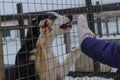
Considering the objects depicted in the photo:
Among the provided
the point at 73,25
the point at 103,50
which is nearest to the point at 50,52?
the point at 73,25

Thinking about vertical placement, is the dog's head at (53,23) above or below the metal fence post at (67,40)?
above

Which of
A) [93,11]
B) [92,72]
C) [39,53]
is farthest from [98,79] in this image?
[39,53]

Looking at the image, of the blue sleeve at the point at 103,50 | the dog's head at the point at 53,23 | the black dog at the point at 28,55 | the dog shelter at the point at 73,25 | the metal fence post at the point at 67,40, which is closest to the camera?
the blue sleeve at the point at 103,50

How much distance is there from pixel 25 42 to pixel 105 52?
2206 millimetres

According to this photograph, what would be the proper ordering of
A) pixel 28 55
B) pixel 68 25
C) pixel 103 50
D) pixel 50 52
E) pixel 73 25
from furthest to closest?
pixel 50 52
pixel 73 25
pixel 68 25
pixel 28 55
pixel 103 50

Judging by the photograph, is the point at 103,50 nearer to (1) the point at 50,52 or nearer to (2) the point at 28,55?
(2) the point at 28,55

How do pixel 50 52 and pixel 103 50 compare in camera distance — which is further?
pixel 50 52

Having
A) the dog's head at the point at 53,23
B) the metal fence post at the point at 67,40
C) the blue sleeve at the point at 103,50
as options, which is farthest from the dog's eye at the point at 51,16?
the blue sleeve at the point at 103,50

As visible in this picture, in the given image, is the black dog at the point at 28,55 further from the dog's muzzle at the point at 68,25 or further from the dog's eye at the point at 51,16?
the dog's muzzle at the point at 68,25

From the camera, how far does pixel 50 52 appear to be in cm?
406

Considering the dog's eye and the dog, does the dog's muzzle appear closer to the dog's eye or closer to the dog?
the dog

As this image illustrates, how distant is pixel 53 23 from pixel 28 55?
484 millimetres

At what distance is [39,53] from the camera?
388 centimetres

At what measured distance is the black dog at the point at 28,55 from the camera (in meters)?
3.41
